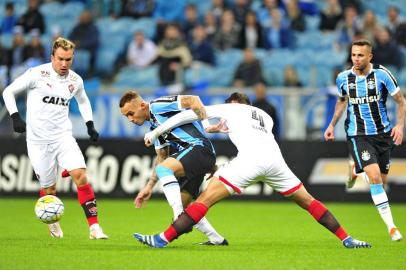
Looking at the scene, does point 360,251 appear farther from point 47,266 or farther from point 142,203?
point 47,266

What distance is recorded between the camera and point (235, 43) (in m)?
21.2

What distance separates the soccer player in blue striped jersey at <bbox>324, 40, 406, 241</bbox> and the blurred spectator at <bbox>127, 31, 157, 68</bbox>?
10.2 m

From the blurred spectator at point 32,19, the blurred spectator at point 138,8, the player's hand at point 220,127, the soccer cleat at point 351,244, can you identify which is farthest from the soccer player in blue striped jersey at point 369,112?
the blurred spectator at point 32,19

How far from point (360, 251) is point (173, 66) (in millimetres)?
10849

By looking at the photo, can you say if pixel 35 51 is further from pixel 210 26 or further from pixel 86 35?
pixel 210 26

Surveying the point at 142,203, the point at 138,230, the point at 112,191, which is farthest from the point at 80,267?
the point at 112,191

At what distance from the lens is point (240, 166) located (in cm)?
914

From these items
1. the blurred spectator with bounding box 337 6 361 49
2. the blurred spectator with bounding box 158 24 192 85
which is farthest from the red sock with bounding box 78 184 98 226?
the blurred spectator with bounding box 337 6 361 49

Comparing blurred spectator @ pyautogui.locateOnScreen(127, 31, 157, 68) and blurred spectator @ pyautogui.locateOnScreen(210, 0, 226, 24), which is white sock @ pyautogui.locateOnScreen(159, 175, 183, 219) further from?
blurred spectator @ pyautogui.locateOnScreen(210, 0, 226, 24)

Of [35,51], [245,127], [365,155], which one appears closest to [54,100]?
[245,127]

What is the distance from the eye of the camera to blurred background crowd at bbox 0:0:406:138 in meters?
19.5

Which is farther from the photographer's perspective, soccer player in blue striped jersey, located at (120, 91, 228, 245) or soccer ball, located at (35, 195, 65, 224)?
soccer ball, located at (35, 195, 65, 224)

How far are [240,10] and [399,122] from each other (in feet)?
35.5

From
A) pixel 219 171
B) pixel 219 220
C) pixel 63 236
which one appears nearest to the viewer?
pixel 219 171
